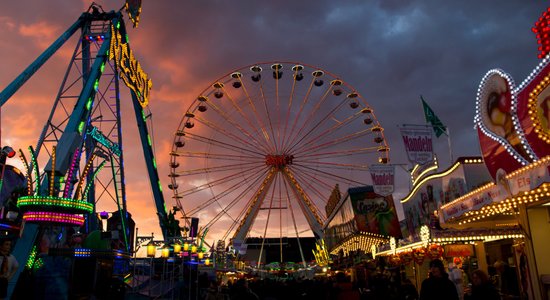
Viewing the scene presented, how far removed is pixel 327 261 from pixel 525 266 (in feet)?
101

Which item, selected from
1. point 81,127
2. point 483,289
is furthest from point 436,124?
point 81,127

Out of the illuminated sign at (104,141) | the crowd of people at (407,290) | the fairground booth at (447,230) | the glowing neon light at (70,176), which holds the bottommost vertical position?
the crowd of people at (407,290)

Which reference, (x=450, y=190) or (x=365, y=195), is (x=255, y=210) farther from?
(x=450, y=190)

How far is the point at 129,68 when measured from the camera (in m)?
27.5

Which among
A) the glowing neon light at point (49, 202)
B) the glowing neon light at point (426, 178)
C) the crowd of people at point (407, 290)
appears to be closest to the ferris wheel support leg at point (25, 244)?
the glowing neon light at point (49, 202)

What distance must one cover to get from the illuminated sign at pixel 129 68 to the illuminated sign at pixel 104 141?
3391 mm

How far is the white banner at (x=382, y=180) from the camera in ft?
57.4

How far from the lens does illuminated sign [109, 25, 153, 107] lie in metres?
24.5

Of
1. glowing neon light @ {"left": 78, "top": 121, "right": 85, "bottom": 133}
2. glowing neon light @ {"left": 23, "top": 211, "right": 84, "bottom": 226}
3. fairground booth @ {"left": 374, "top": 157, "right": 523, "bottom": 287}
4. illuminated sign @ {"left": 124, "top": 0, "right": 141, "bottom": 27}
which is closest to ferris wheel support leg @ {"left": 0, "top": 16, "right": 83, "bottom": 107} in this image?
glowing neon light @ {"left": 78, "top": 121, "right": 85, "bottom": 133}

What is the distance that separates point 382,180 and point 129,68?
56.3 feet

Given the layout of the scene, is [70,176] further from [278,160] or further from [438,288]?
[278,160]

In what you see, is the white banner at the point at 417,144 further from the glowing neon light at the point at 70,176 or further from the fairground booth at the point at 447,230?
the glowing neon light at the point at 70,176

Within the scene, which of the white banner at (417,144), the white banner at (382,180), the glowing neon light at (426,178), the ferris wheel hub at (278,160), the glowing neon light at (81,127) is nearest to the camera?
the glowing neon light at (426,178)

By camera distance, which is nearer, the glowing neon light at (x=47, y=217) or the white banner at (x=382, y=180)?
the glowing neon light at (x=47, y=217)
